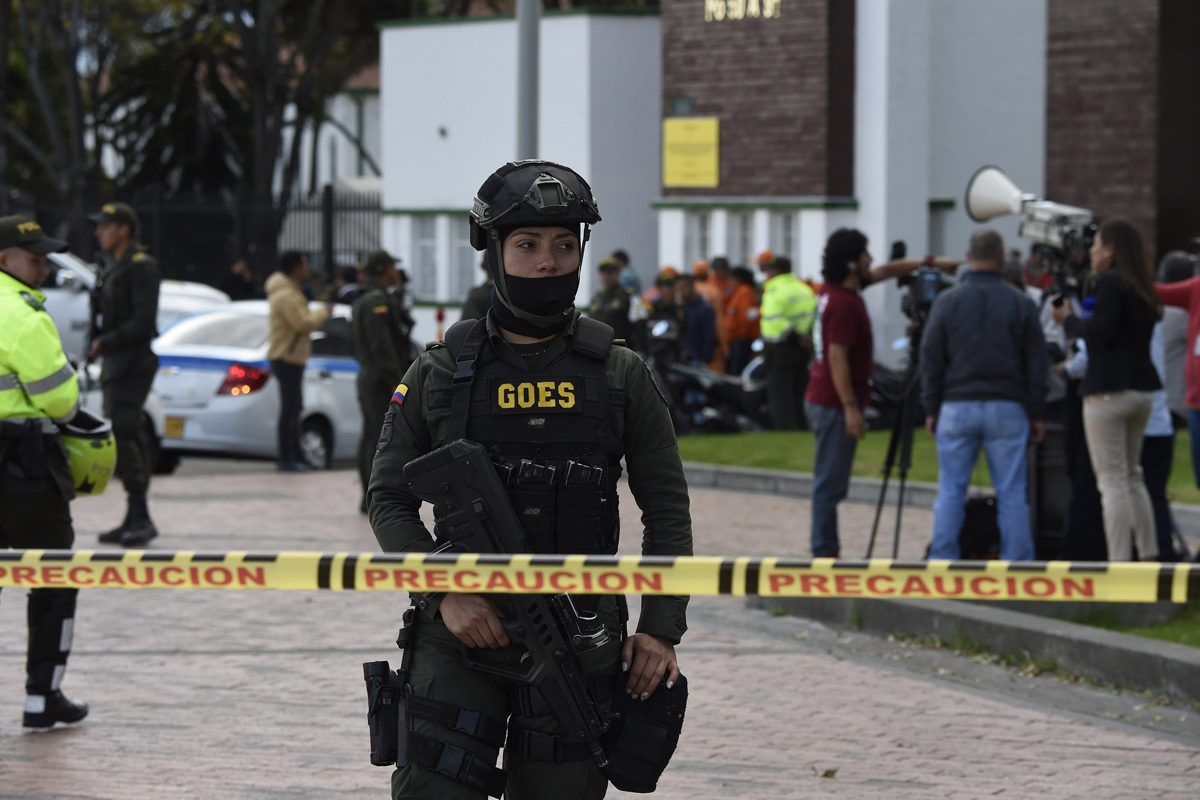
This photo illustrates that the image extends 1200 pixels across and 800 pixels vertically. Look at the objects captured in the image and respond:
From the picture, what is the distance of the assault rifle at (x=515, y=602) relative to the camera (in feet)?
12.1

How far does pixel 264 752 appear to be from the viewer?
237 inches

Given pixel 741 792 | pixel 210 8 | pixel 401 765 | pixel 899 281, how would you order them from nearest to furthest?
1. pixel 401 765
2. pixel 741 792
3. pixel 899 281
4. pixel 210 8

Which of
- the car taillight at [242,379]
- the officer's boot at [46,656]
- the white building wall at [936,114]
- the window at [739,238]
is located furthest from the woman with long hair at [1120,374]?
the window at [739,238]

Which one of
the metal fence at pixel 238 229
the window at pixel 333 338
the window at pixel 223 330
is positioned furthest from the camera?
the metal fence at pixel 238 229

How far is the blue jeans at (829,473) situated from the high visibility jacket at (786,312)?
6.82m

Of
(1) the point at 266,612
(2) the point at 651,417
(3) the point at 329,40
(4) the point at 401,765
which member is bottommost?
(1) the point at 266,612

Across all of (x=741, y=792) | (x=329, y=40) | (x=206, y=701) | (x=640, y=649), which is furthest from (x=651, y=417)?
(x=329, y=40)

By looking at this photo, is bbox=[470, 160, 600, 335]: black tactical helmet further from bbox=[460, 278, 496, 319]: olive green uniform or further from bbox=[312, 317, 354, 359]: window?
bbox=[312, 317, 354, 359]: window

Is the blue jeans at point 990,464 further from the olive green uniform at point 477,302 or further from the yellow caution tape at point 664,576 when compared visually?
the yellow caution tape at point 664,576

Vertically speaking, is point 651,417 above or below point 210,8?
below

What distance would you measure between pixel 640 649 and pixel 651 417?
0.52 m

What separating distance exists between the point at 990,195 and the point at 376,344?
4.14 m

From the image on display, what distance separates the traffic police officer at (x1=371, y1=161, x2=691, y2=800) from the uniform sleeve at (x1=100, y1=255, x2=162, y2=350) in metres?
6.72

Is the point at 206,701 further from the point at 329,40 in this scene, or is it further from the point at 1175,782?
the point at 329,40
